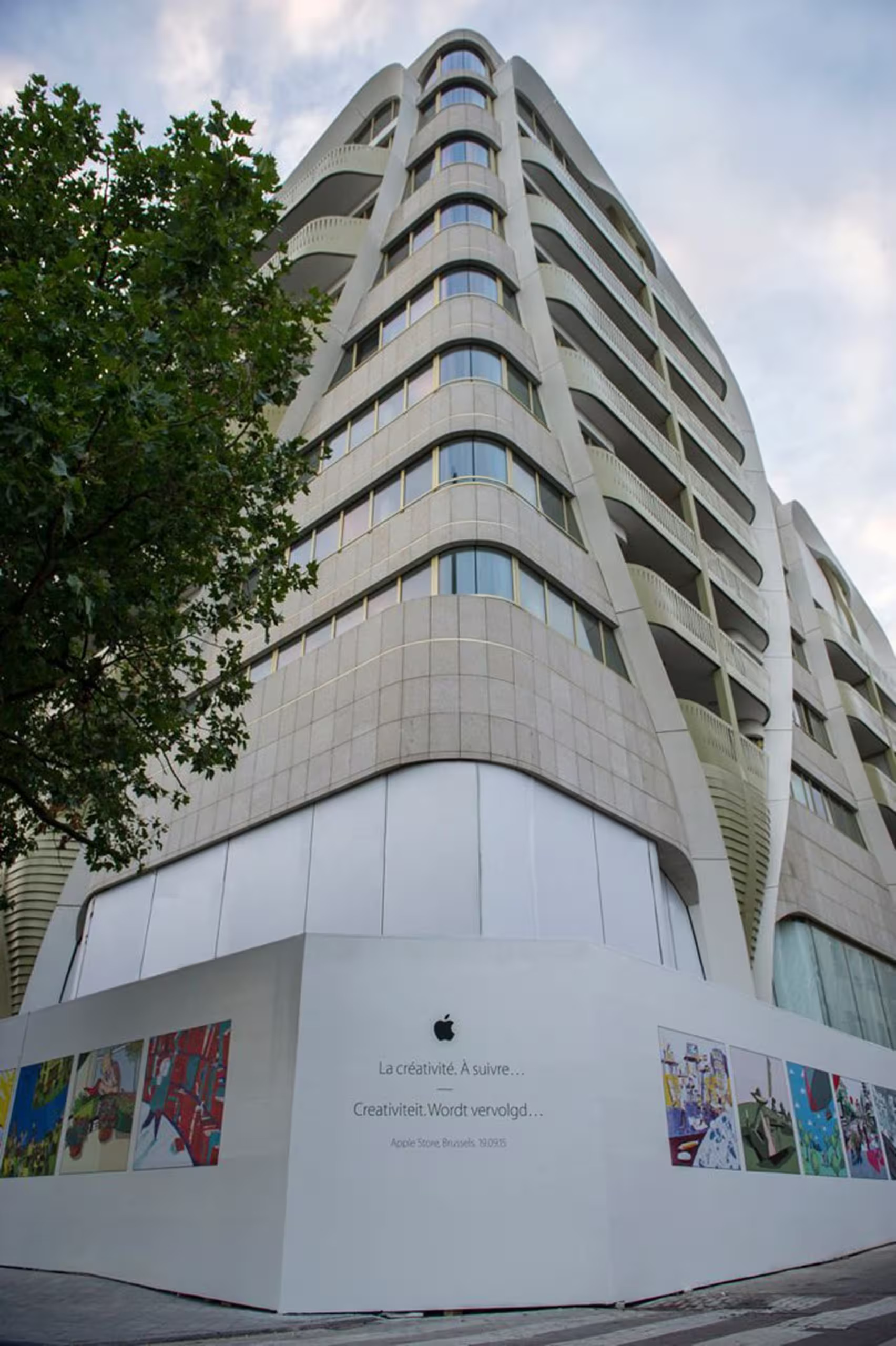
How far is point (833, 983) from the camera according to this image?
22.8m

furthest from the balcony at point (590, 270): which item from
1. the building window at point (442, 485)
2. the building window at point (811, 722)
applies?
the building window at point (811, 722)

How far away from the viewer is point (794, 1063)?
14828 millimetres

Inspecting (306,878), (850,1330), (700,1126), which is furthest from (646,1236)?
(306,878)

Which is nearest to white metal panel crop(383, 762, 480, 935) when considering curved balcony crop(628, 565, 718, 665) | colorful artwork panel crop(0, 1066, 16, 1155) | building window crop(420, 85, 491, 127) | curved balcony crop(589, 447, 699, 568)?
colorful artwork panel crop(0, 1066, 16, 1155)

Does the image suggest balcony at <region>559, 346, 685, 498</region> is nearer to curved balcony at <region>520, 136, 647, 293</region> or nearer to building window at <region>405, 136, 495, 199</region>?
building window at <region>405, 136, 495, 199</region>

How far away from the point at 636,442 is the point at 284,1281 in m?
21.9

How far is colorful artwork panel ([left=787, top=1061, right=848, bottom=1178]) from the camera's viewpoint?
14414 millimetres

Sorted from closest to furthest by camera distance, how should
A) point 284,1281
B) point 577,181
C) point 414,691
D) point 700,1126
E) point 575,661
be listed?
point 284,1281, point 700,1126, point 414,691, point 575,661, point 577,181

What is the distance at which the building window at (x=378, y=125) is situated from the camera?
30891mm

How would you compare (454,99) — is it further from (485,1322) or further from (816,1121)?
(485,1322)

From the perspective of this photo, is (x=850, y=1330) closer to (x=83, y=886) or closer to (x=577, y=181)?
(x=83, y=886)

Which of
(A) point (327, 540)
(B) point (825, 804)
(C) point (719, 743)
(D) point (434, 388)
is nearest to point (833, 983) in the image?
(C) point (719, 743)

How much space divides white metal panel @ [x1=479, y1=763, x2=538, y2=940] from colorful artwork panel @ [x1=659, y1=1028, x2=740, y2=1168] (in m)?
2.92

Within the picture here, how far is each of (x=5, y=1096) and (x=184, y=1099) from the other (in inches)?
226
